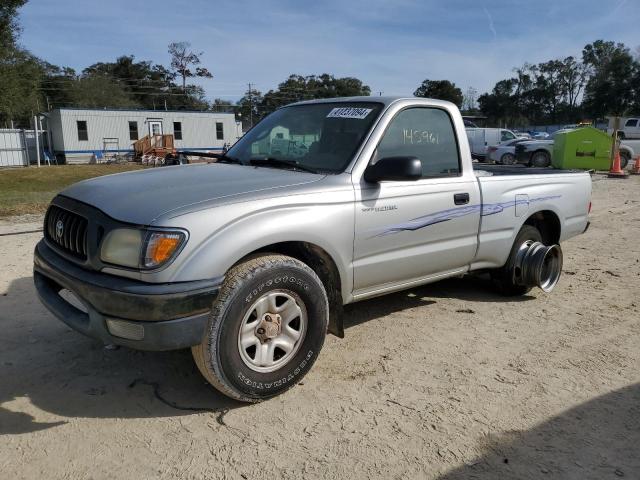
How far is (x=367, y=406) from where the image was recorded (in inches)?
121

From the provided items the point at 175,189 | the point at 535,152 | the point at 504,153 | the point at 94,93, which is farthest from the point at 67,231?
the point at 94,93

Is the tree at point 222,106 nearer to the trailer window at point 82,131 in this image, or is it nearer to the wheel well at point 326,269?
the trailer window at point 82,131

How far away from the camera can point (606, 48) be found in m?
94.6

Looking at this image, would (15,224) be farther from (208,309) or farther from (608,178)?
(608,178)

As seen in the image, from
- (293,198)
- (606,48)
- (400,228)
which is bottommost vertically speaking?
(400,228)

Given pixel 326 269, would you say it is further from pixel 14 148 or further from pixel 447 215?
pixel 14 148

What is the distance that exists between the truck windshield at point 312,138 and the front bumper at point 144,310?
1365 mm

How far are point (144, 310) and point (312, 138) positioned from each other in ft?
6.37

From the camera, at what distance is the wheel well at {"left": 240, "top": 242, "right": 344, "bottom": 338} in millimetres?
3311

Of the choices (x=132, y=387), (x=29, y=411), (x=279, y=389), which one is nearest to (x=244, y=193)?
(x=279, y=389)

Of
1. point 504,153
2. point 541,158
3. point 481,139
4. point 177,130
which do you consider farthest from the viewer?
point 177,130

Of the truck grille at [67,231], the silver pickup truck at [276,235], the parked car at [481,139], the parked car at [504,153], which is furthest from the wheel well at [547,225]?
the parked car at [481,139]

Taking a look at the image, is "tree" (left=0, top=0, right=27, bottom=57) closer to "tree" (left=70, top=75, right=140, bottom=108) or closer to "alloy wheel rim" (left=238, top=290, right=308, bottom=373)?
"alloy wheel rim" (left=238, top=290, right=308, bottom=373)

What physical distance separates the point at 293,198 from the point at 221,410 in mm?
1316
